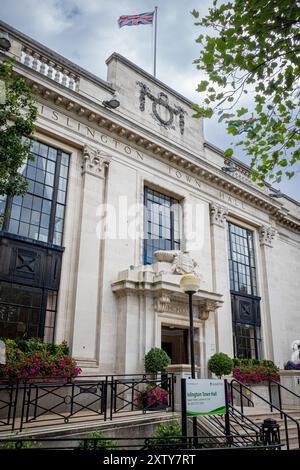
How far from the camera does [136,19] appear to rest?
67.6ft

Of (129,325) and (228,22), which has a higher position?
(228,22)

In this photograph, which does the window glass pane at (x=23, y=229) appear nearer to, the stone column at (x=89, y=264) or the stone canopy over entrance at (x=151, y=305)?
the stone column at (x=89, y=264)

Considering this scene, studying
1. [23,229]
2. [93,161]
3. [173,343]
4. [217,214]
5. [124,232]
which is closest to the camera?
[23,229]

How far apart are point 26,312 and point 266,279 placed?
50.4ft

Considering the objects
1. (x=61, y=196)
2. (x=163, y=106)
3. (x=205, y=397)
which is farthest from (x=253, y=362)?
(x=163, y=106)

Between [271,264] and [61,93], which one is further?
[271,264]

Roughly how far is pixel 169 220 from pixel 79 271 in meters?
6.47

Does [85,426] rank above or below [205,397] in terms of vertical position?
below

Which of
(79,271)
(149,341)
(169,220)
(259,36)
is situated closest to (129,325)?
(149,341)

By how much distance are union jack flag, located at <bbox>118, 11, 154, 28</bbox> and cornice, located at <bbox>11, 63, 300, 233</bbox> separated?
6278 millimetres

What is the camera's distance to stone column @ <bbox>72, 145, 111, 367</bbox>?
1432 centimetres

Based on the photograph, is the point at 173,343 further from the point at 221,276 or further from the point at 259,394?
the point at 259,394

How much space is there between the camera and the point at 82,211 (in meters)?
16.0
